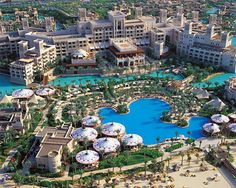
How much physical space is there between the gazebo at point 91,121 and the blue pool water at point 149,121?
6.20ft

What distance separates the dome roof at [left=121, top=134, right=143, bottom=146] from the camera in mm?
34531

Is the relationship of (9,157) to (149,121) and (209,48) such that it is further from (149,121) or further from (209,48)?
(209,48)

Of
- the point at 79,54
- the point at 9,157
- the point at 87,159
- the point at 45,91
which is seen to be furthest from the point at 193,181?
the point at 79,54

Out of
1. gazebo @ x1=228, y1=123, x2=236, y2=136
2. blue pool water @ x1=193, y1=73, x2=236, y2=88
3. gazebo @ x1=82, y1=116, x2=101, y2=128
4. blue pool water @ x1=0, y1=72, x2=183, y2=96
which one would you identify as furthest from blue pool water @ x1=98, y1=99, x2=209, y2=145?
blue pool water @ x1=0, y1=72, x2=183, y2=96

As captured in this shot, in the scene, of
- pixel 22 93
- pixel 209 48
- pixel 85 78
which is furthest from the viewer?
pixel 209 48

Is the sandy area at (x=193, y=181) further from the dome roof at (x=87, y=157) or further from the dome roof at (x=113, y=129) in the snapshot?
the dome roof at (x=113, y=129)

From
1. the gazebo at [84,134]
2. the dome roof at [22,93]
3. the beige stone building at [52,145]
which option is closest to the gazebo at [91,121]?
the gazebo at [84,134]

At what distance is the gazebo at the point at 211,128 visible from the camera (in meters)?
36.8

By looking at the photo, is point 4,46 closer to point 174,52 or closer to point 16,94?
point 16,94

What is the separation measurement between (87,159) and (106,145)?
266 cm

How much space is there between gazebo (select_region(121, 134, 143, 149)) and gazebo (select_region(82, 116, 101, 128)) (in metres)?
4.35

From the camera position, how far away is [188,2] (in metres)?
108

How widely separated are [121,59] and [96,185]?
2903cm

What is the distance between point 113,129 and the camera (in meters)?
36.6
